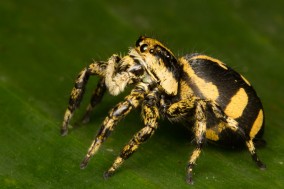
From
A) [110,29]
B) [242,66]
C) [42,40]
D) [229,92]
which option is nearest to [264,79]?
[242,66]

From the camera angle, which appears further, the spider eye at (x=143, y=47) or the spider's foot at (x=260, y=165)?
the spider eye at (x=143, y=47)

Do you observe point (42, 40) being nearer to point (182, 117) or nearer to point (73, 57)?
point (73, 57)

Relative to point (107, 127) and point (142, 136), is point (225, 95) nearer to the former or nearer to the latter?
point (142, 136)

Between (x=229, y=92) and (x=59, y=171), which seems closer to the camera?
(x=59, y=171)

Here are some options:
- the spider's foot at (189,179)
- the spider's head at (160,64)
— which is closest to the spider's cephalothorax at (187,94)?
the spider's head at (160,64)

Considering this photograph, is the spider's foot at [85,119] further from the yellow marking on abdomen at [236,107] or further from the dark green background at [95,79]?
the yellow marking on abdomen at [236,107]
